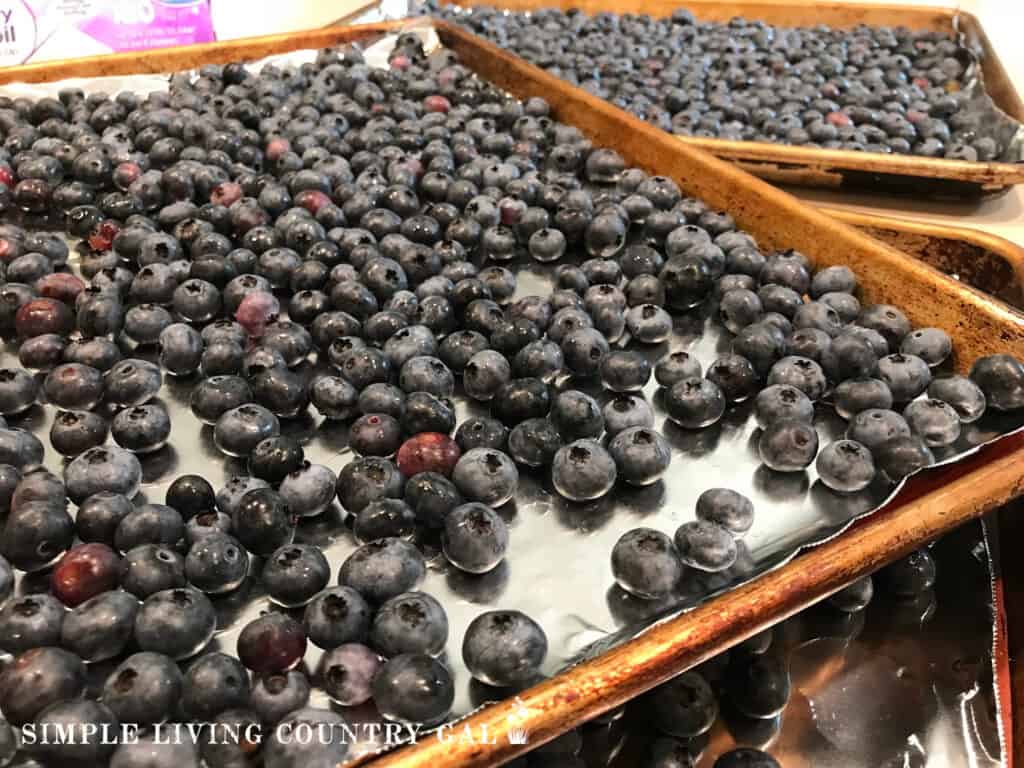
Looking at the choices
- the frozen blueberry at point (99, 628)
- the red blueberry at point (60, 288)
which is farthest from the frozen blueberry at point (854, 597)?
the red blueberry at point (60, 288)

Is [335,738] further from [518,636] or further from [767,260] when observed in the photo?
[767,260]

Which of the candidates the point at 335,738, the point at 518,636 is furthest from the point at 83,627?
the point at 518,636

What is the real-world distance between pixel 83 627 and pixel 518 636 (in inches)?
19.2

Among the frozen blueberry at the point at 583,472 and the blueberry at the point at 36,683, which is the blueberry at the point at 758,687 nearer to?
the frozen blueberry at the point at 583,472

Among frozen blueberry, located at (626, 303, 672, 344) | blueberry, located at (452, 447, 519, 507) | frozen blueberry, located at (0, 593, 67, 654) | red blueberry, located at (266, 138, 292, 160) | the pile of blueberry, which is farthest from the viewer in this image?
the pile of blueberry

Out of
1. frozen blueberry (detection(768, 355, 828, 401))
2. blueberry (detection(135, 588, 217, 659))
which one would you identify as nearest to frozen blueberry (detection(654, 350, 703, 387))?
frozen blueberry (detection(768, 355, 828, 401))

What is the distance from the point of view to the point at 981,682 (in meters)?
1.18

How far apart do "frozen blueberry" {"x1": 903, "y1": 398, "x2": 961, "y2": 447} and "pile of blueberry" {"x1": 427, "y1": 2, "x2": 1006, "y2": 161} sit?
5.23ft

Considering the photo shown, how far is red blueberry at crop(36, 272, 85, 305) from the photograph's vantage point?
153cm

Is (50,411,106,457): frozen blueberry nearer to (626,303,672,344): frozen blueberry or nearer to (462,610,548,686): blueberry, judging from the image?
(462,610,548,686): blueberry

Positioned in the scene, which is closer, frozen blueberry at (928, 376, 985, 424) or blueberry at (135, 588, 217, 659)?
blueberry at (135, 588, 217, 659)

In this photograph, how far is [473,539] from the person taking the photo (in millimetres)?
1012

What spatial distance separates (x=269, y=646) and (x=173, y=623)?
111 millimetres

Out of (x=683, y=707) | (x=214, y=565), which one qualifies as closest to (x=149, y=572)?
(x=214, y=565)
